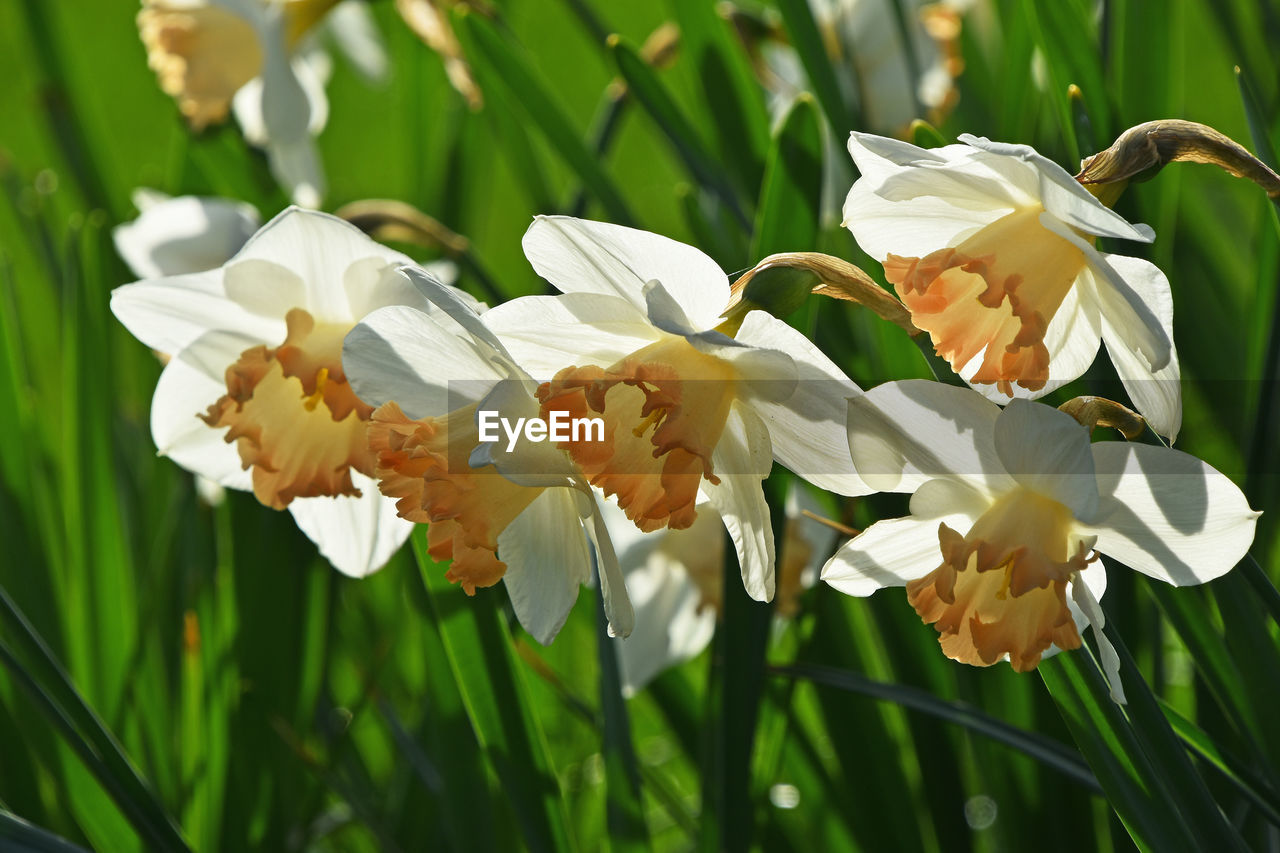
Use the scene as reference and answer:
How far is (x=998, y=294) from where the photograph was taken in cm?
62

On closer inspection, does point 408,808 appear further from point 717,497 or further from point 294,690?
point 717,497

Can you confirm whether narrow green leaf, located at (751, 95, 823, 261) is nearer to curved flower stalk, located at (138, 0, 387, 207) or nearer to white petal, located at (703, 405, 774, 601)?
white petal, located at (703, 405, 774, 601)

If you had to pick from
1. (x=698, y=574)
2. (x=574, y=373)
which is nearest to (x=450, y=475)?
(x=574, y=373)

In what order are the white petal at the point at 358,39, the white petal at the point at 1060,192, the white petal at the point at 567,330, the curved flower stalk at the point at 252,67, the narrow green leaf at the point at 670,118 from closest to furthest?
1. the white petal at the point at 1060,192
2. the white petal at the point at 567,330
3. the narrow green leaf at the point at 670,118
4. the curved flower stalk at the point at 252,67
5. the white petal at the point at 358,39

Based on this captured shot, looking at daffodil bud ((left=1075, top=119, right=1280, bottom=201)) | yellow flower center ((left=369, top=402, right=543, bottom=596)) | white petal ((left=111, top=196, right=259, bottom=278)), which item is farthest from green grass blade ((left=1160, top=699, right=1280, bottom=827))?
white petal ((left=111, top=196, right=259, bottom=278))

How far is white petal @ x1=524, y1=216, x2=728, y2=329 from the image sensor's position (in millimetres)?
611

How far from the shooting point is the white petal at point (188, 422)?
3.04ft

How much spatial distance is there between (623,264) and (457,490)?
0.17 meters

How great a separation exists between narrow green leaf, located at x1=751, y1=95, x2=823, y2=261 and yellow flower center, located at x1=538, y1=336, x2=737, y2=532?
0.85ft

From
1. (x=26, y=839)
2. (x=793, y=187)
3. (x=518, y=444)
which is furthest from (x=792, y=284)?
(x=26, y=839)

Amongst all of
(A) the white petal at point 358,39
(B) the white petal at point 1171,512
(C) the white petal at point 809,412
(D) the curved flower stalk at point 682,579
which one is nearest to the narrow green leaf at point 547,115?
(D) the curved flower stalk at point 682,579

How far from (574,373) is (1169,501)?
1.10 feet

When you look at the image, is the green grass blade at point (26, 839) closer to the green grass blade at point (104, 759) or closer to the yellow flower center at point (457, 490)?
the green grass blade at point (104, 759)

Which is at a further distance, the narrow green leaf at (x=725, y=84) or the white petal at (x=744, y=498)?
the narrow green leaf at (x=725, y=84)
